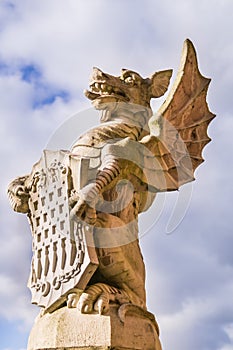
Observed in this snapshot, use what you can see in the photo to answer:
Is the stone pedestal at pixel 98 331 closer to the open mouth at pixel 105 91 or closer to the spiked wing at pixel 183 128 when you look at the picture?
the spiked wing at pixel 183 128

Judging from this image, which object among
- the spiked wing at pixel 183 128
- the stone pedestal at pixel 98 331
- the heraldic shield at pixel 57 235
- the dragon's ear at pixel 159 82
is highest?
the dragon's ear at pixel 159 82

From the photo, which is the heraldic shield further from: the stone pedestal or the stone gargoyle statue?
the stone pedestal

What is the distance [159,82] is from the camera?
21.9 ft

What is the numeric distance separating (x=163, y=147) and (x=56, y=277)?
170 cm

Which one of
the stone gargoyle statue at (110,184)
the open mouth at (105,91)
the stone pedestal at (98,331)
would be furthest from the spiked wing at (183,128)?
the stone pedestal at (98,331)

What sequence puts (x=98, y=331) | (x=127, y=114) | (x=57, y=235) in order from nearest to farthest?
(x=98, y=331) → (x=57, y=235) → (x=127, y=114)

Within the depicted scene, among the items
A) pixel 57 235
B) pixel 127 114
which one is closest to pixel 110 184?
pixel 57 235

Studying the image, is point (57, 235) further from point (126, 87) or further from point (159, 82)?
Answer: point (159, 82)

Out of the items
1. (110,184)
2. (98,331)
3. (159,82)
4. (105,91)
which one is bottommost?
(98,331)

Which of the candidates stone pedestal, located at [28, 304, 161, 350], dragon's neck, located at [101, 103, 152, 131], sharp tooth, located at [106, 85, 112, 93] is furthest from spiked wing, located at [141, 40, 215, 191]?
stone pedestal, located at [28, 304, 161, 350]

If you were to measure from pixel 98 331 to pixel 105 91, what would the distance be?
2.55 meters

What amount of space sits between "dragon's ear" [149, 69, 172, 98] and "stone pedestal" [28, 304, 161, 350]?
7.86 ft

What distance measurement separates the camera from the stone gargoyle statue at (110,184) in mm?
5523

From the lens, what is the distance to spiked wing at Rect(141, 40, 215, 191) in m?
6.26
